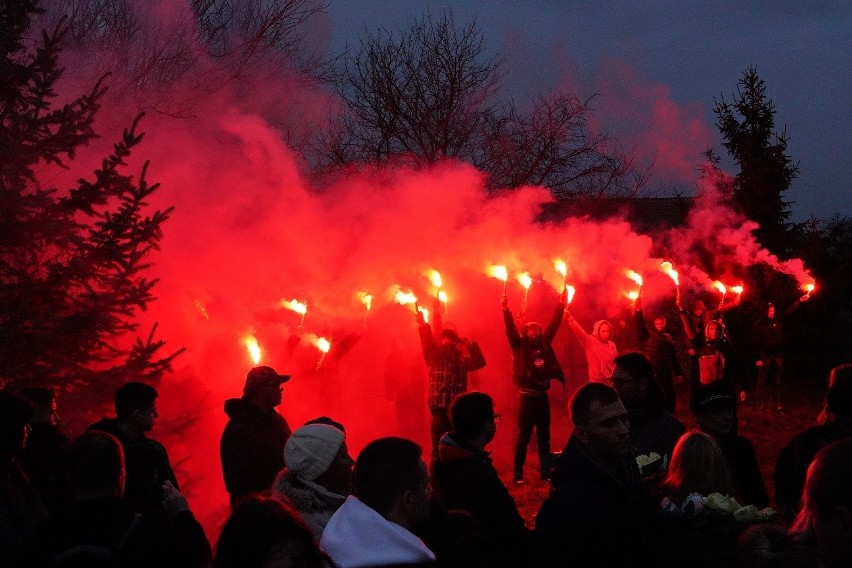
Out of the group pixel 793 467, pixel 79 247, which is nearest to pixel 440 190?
pixel 79 247

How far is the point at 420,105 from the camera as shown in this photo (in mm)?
18047

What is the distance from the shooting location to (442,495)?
4496 mm

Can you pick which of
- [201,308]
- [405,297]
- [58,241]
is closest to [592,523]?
[58,241]

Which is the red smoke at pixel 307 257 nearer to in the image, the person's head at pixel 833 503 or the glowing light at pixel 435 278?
the glowing light at pixel 435 278

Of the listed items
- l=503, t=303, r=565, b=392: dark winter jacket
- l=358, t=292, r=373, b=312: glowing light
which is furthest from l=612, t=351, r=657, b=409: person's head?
l=358, t=292, r=373, b=312: glowing light

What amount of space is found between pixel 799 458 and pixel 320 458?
7.83 ft

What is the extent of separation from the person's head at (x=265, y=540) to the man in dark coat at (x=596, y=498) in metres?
1.09

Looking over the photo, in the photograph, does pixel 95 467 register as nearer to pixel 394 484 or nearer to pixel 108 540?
pixel 108 540

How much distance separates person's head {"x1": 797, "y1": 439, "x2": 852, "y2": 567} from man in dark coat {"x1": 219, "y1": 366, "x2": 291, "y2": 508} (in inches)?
148

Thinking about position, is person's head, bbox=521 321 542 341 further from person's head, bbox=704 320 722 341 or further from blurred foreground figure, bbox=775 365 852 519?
blurred foreground figure, bbox=775 365 852 519

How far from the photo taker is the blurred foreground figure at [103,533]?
310 centimetres

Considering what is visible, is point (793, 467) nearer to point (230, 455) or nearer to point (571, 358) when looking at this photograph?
point (230, 455)

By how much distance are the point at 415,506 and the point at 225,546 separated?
67 centimetres

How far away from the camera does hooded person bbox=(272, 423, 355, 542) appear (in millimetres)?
3750
